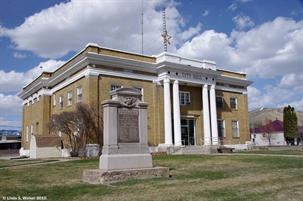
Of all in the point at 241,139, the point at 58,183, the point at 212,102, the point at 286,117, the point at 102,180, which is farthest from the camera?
the point at 286,117

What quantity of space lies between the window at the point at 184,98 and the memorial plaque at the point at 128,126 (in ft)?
69.8

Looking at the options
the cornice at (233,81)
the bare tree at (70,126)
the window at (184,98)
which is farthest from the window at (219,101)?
the bare tree at (70,126)

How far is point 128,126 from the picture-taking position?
463 inches

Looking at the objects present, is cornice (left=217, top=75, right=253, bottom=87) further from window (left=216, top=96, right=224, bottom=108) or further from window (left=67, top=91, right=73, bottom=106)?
window (left=67, top=91, right=73, bottom=106)

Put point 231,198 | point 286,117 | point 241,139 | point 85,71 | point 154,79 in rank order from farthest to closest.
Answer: point 286,117 → point 241,139 → point 154,79 → point 85,71 → point 231,198

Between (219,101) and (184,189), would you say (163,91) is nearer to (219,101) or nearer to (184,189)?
(219,101)

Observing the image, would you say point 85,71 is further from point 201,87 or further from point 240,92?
point 240,92

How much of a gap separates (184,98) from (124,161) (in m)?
22.5

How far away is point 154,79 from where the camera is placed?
1206 inches

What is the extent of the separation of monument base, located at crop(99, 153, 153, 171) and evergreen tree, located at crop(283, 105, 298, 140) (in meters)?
61.5

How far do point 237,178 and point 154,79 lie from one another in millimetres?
20466

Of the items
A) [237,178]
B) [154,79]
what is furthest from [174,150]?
[237,178]

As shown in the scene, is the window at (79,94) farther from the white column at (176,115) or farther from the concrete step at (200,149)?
the concrete step at (200,149)

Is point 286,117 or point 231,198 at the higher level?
point 286,117
